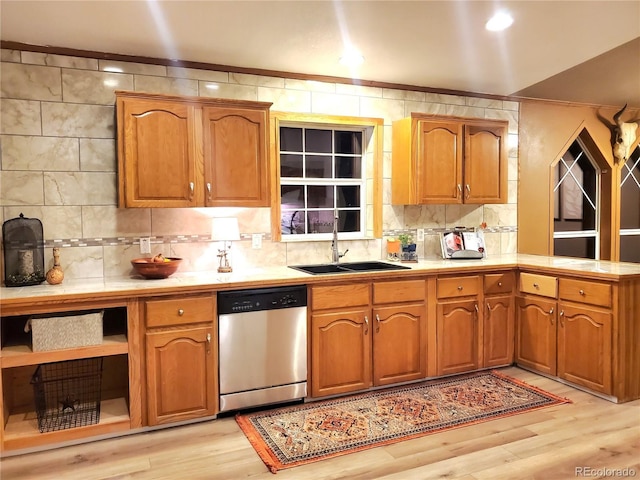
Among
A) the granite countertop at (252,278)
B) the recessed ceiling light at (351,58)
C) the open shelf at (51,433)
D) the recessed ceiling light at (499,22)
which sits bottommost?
the open shelf at (51,433)

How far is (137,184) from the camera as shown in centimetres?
307

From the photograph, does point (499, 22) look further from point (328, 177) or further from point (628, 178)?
point (628, 178)

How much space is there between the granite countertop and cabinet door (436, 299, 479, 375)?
30 cm

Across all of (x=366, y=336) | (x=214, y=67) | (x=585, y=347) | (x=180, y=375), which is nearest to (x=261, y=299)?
(x=180, y=375)

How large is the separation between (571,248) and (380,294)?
2961 mm

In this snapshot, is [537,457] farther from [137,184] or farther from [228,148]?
[137,184]

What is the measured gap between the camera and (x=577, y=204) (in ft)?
17.6

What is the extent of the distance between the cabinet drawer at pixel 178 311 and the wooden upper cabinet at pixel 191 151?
0.65 metres

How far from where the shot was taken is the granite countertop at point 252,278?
2.75m

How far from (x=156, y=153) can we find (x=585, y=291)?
305 centimetres

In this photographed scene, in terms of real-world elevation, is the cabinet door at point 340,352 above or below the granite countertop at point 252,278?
below

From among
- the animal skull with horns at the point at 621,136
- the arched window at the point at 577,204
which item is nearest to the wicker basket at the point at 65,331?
the arched window at the point at 577,204

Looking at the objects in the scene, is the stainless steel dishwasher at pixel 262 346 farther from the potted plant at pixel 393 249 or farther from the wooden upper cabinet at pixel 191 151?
the potted plant at pixel 393 249

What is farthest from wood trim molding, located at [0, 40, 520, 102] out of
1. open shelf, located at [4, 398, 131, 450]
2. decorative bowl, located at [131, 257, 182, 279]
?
open shelf, located at [4, 398, 131, 450]
